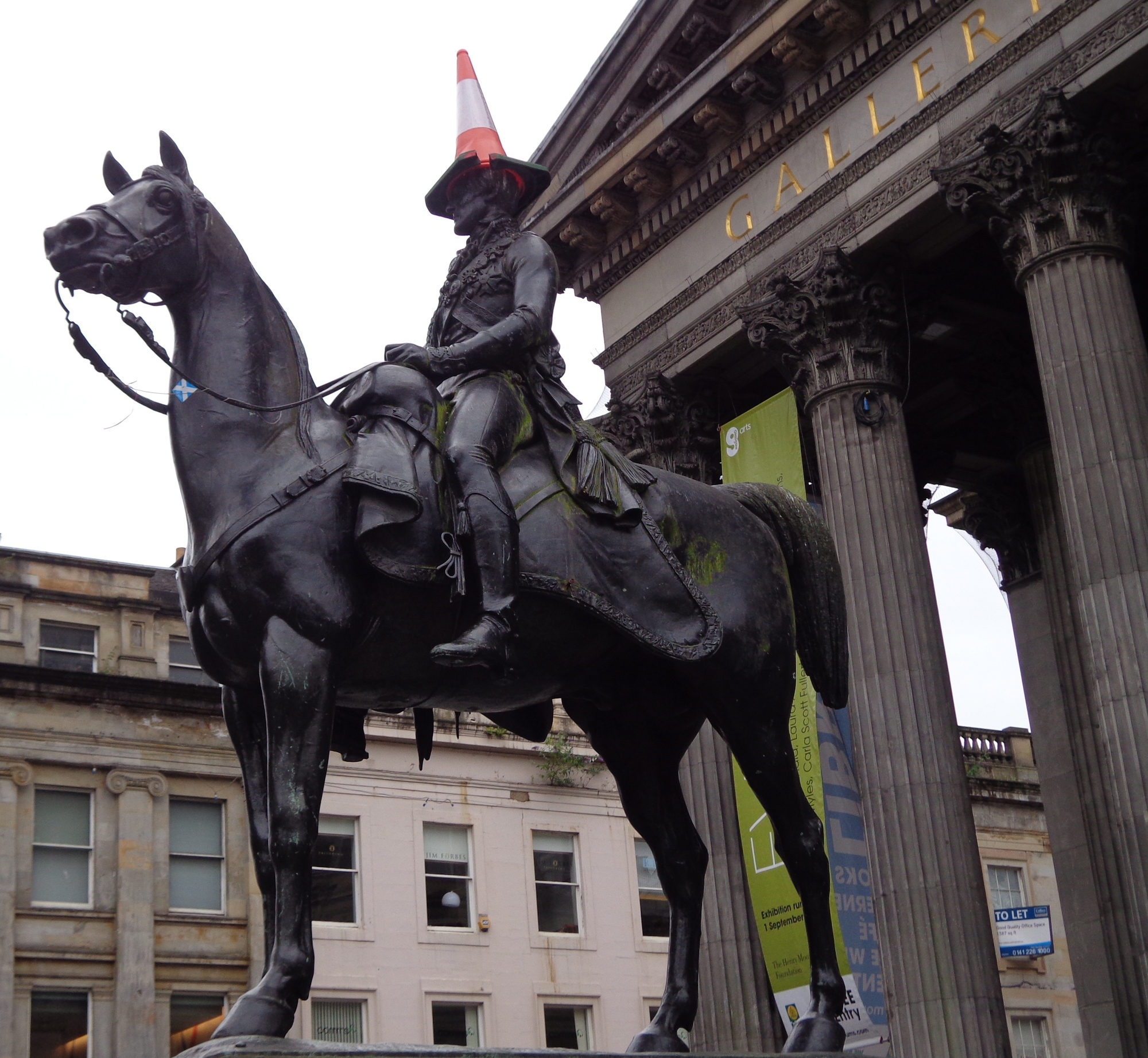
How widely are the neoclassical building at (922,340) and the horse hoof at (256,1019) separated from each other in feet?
38.0

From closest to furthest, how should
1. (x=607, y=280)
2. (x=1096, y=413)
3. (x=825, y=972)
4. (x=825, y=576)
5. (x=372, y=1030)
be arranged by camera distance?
(x=825, y=972), (x=825, y=576), (x=1096, y=413), (x=607, y=280), (x=372, y=1030)

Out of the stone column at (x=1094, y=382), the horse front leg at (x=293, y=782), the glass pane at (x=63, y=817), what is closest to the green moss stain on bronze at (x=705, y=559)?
the horse front leg at (x=293, y=782)

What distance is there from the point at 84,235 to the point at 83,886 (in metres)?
26.1

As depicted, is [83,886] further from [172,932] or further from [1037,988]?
[1037,988]

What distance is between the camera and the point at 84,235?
20.0ft

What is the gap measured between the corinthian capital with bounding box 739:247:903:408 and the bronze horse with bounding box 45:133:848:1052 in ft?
42.7

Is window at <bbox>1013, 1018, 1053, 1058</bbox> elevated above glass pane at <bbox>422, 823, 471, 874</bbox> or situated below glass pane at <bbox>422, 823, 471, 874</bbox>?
below

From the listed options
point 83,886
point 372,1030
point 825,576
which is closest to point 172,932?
point 83,886

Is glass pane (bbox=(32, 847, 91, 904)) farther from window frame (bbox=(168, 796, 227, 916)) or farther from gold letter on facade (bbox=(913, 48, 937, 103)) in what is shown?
Result: gold letter on facade (bbox=(913, 48, 937, 103))

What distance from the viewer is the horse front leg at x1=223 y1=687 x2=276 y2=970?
598 centimetres

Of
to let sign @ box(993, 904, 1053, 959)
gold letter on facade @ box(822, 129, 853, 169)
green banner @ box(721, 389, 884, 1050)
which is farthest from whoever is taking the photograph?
to let sign @ box(993, 904, 1053, 959)

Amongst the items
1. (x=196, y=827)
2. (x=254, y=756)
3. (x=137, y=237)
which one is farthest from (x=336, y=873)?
(x=137, y=237)

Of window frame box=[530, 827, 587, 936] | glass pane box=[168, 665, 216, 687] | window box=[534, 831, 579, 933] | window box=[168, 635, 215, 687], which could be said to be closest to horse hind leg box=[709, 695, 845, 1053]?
glass pane box=[168, 665, 216, 687]

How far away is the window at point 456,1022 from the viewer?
3238 cm
